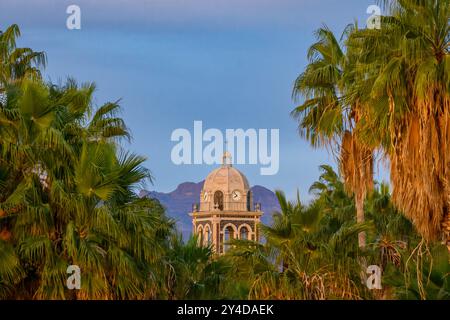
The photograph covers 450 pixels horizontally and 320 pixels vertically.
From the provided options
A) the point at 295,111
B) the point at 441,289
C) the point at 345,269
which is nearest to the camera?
the point at 441,289

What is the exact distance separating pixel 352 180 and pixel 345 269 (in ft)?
18.1

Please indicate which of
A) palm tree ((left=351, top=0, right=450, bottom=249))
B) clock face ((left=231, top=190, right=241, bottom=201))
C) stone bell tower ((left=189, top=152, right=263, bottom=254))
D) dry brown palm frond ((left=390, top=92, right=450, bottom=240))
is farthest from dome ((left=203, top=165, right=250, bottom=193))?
dry brown palm frond ((left=390, top=92, right=450, bottom=240))

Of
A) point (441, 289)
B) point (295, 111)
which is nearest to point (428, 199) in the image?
point (441, 289)

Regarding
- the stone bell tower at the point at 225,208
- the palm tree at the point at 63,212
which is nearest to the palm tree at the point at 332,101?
the palm tree at the point at 63,212

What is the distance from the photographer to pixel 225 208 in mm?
87062

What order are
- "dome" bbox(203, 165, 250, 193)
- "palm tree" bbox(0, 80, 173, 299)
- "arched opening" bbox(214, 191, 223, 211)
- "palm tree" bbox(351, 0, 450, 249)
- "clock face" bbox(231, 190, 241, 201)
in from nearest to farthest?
"palm tree" bbox(351, 0, 450, 249), "palm tree" bbox(0, 80, 173, 299), "dome" bbox(203, 165, 250, 193), "arched opening" bbox(214, 191, 223, 211), "clock face" bbox(231, 190, 241, 201)

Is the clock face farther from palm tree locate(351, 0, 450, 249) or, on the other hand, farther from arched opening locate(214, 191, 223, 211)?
palm tree locate(351, 0, 450, 249)

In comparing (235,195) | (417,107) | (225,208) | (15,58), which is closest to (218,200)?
(225,208)

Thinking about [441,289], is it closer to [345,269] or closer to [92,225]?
[345,269]

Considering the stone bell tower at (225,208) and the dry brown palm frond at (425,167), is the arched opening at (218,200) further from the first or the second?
the dry brown palm frond at (425,167)

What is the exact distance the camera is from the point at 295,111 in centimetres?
2931

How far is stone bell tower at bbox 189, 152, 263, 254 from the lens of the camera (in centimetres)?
8588

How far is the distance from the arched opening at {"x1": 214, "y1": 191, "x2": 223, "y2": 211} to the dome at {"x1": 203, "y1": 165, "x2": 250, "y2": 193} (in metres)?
0.70

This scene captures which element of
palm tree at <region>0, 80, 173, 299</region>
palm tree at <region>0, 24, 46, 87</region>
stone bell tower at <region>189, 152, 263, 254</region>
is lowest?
palm tree at <region>0, 80, 173, 299</region>
